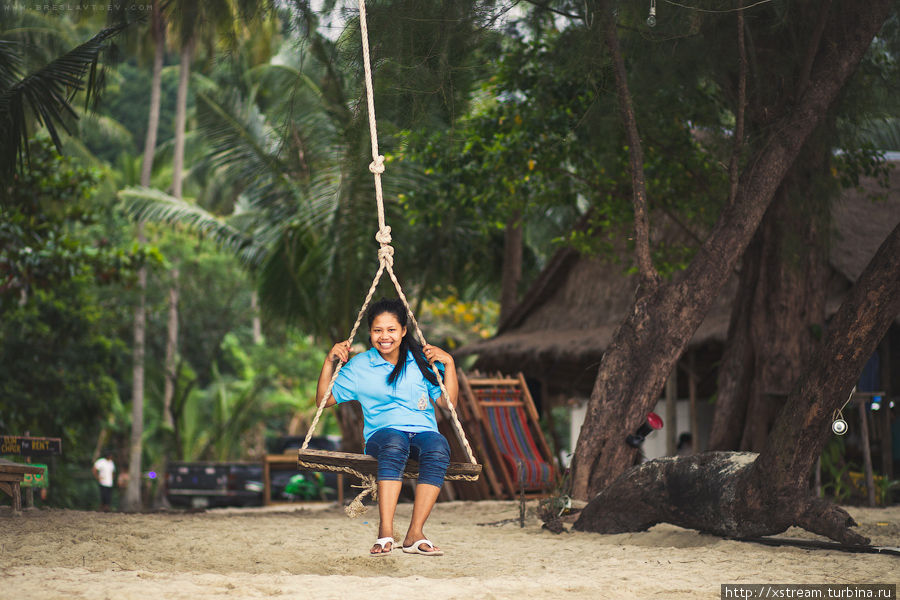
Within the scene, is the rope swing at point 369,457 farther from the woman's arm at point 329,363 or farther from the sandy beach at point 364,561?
the sandy beach at point 364,561

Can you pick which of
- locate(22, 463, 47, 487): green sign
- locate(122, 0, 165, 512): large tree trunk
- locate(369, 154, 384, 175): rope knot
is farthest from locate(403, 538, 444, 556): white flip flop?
locate(122, 0, 165, 512): large tree trunk

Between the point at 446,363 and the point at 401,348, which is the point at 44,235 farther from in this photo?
the point at 446,363

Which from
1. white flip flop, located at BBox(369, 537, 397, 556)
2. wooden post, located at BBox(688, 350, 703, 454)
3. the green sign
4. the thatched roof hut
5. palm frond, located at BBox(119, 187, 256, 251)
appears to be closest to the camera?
white flip flop, located at BBox(369, 537, 397, 556)

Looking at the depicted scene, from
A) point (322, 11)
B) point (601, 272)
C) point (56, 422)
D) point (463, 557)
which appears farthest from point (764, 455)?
point (56, 422)

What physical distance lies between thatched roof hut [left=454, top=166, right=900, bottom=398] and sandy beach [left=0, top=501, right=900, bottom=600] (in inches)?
142

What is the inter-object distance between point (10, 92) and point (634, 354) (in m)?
4.63

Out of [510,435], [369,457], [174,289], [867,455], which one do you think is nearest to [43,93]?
[369,457]

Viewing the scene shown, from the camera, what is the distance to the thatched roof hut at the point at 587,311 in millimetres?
9828

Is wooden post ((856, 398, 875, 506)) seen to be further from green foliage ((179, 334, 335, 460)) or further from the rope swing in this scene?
green foliage ((179, 334, 335, 460))

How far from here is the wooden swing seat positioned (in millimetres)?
4203

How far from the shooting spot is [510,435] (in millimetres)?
9430

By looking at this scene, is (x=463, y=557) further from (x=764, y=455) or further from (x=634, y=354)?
(x=634, y=354)

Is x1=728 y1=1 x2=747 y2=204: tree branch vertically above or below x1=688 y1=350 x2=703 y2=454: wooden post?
above

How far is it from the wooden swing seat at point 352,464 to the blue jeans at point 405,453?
5 centimetres
